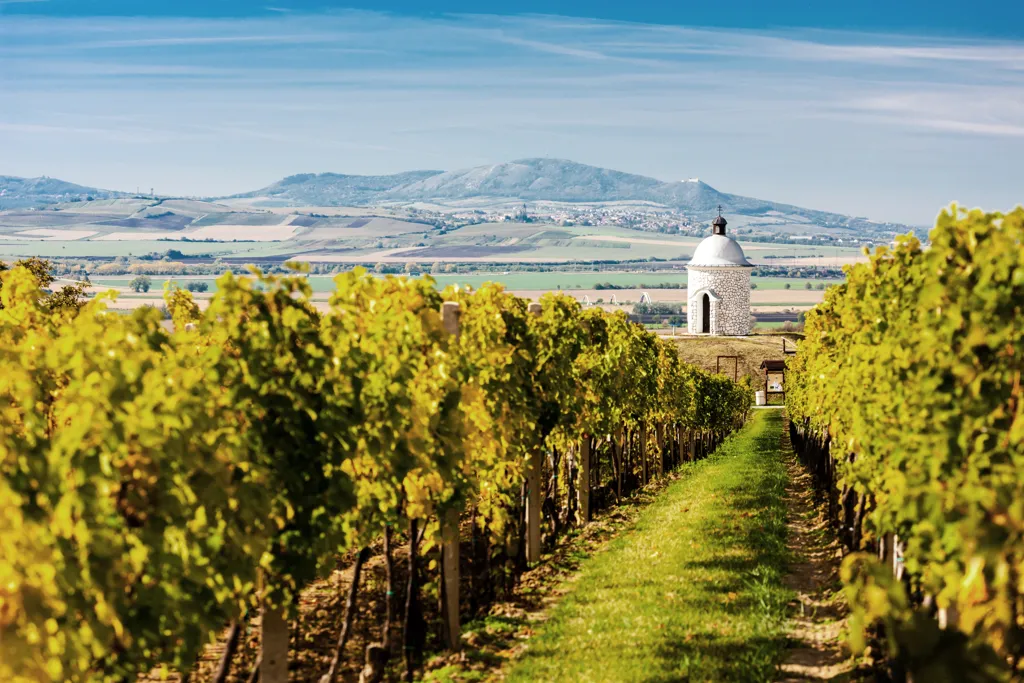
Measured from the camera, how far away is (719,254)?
328 feet

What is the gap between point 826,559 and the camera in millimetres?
14414

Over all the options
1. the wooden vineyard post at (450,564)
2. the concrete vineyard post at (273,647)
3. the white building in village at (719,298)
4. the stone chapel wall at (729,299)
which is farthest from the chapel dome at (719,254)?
the concrete vineyard post at (273,647)

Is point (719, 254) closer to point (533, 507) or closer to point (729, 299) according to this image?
point (729, 299)

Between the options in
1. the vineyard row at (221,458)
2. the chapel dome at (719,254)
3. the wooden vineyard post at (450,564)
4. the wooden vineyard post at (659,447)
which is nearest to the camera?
the vineyard row at (221,458)

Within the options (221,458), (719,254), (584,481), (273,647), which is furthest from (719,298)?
(221,458)

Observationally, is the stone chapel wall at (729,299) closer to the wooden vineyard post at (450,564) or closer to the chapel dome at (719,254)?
the chapel dome at (719,254)

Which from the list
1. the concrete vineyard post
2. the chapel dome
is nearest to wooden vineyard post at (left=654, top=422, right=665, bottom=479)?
the concrete vineyard post

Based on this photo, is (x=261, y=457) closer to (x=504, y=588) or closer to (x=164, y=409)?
(x=164, y=409)

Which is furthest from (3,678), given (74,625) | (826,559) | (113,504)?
(826,559)

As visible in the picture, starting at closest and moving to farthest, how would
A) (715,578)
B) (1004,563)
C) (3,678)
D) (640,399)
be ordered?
(1004,563), (3,678), (715,578), (640,399)

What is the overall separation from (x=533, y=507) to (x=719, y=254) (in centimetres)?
8839

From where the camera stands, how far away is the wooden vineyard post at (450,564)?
1008 centimetres

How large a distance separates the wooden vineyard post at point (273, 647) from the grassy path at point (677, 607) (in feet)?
8.80

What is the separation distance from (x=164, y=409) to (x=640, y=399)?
57.9ft
